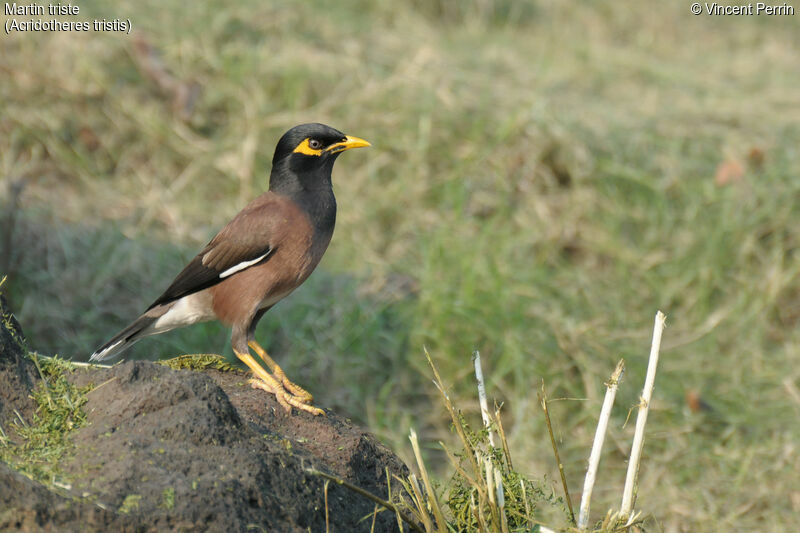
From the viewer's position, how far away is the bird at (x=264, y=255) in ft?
12.1

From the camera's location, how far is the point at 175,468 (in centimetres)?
228

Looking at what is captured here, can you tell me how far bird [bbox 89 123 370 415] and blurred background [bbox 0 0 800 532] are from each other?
1350 millimetres

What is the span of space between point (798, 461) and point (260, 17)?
5.70 meters

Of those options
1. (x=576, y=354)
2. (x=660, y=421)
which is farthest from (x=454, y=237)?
(x=660, y=421)

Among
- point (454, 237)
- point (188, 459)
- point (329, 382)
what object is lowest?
point (329, 382)

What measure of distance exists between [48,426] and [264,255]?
1.45 meters

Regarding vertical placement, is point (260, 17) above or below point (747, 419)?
above

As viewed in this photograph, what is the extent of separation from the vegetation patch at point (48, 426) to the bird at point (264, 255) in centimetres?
96

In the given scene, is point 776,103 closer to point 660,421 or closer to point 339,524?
point 660,421

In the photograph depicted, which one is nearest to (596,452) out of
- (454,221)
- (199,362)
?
(199,362)

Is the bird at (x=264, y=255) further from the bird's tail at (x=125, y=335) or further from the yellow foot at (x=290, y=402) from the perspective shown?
the yellow foot at (x=290, y=402)

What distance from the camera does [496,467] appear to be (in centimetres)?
268

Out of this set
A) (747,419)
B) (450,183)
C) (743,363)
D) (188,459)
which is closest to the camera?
(188,459)

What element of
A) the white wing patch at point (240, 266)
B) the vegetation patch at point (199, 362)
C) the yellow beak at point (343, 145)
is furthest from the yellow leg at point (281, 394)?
the yellow beak at point (343, 145)
